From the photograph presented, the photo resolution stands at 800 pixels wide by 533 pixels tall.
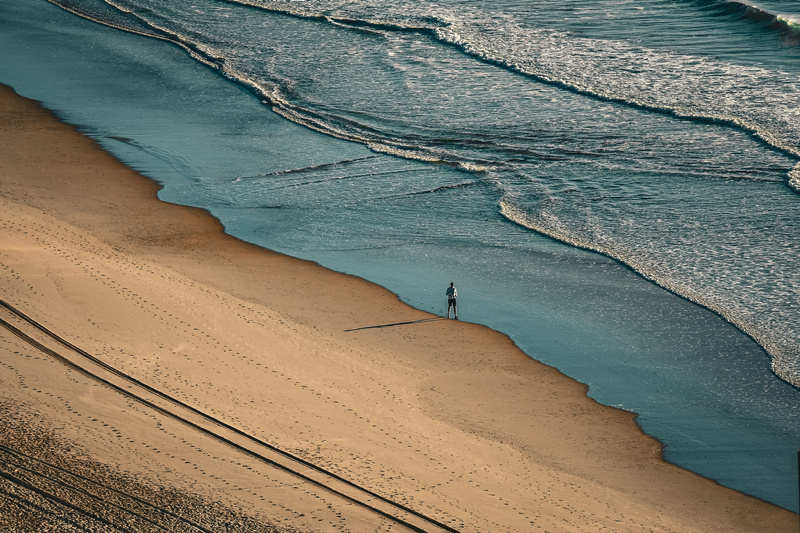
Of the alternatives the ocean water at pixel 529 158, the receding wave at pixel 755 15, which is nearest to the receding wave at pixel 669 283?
the ocean water at pixel 529 158

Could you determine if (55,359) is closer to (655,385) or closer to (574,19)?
(655,385)

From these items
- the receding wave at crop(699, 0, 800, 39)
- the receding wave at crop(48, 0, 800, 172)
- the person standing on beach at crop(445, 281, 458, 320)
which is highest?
the receding wave at crop(699, 0, 800, 39)

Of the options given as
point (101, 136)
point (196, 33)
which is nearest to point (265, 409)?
point (101, 136)

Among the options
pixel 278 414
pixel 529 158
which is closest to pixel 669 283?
pixel 529 158

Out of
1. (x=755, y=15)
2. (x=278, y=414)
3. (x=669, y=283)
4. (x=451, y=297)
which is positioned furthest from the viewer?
(x=755, y=15)

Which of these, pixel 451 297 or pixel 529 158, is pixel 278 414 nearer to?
pixel 451 297

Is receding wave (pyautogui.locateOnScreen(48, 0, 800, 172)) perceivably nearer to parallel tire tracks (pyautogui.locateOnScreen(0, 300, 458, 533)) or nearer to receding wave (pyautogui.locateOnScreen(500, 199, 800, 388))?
receding wave (pyautogui.locateOnScreen(500, 199, 800, 388))

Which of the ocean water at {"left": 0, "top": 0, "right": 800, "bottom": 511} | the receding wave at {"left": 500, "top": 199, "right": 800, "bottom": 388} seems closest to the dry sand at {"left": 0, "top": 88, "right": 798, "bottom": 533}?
the ocean water at {"left": 0, "top": 0, "right": 800, "bottom": 511}
